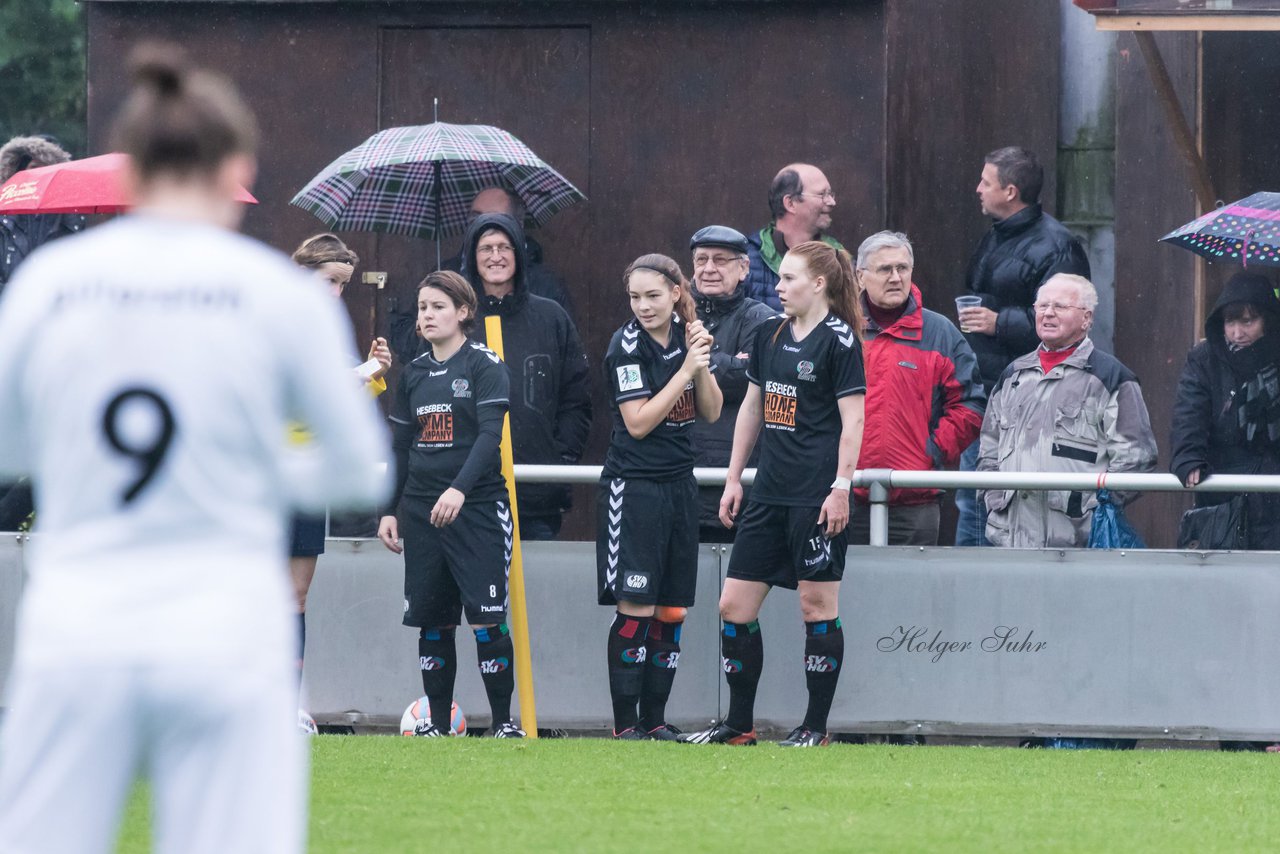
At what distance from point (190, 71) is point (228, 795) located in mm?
1193

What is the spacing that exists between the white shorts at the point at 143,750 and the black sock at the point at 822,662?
572 cm

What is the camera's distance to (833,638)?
8750 mm

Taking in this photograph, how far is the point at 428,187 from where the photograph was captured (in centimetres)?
1102

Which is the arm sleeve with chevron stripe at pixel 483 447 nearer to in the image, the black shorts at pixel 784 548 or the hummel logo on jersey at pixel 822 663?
the black shorts at pixel 784 548

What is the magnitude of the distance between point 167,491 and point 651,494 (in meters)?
5.58

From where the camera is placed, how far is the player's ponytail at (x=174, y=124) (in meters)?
3.23

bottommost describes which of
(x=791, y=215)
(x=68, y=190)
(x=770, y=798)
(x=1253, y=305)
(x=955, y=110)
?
(x=770, y=798)

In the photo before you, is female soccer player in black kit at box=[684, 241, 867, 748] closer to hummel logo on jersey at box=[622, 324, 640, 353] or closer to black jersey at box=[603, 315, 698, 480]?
black jersey at box=[603, 315, 698, 480]

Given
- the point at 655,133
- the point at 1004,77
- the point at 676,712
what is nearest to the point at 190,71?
the point at 676,712

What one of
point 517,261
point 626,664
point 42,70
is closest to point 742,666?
point 626,664

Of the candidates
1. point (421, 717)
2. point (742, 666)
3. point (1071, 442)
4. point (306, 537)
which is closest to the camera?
point (742, 666)

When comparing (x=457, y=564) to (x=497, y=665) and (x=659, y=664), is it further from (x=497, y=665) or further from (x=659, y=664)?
(x=659, y=664)

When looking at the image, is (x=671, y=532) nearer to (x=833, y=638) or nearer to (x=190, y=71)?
(x=833, y=638)

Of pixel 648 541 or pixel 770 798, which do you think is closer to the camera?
pixel 770 798
